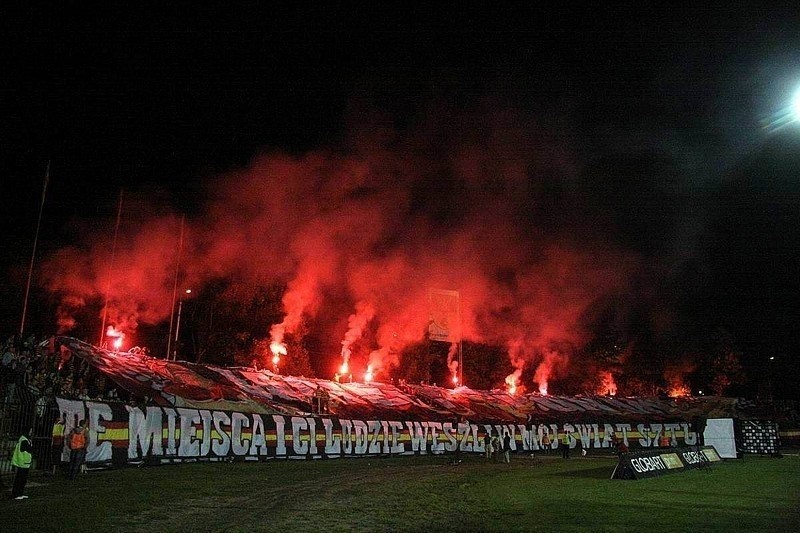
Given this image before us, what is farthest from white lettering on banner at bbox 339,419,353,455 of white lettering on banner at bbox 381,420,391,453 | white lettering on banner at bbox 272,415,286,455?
white lettering on banner at bbox 272,415,286,455

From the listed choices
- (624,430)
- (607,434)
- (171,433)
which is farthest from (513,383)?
(171,433)

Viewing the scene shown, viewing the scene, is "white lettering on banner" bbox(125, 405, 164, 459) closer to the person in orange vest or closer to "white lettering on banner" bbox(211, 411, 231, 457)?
"white lettering on banner" bbox(211, 411, 231, 457)

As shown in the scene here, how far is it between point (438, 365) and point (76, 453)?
50.9 meters

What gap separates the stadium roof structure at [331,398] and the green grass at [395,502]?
7.55 metres

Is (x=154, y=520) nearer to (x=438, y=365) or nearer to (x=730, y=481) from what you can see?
(x=730, y=481)

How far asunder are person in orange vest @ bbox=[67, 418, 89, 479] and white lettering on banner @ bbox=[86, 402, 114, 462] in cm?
136

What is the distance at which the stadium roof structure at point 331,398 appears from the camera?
3034cm

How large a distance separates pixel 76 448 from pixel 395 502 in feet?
36.6

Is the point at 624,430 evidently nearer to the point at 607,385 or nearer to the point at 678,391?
the point at 607,385

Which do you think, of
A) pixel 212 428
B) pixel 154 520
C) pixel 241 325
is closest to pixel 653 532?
pixel 154 520

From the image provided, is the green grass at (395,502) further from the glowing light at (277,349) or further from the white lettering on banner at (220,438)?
the glowing light at (277,349)

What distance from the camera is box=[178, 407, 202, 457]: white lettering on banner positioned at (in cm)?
2591

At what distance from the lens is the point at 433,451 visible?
1537 inches

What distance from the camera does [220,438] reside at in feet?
90.2
